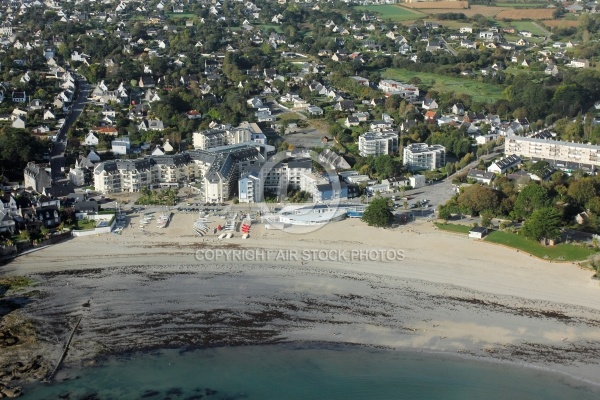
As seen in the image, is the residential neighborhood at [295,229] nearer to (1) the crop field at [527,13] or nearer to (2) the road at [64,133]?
(2) the road at [64,133]

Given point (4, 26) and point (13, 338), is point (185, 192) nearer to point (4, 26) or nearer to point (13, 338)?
point (13, 338)

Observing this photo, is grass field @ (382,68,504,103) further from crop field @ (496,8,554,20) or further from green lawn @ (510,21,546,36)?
crop field @ (496,8,554,20)

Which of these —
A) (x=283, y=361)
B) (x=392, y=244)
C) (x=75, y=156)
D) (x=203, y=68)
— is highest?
(x=203, y=68)

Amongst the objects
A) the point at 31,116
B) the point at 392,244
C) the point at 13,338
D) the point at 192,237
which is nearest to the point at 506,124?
the point at 392,244

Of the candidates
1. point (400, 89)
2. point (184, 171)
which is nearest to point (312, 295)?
point (184, 171)

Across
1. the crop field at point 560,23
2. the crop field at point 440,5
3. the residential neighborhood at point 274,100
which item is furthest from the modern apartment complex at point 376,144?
the crop field at point 440,5

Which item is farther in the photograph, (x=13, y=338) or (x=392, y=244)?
(x=392, y=244)
